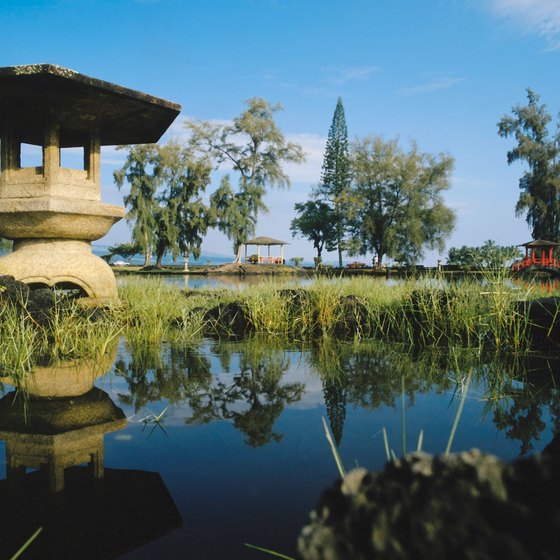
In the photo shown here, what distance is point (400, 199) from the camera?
39.2 meters

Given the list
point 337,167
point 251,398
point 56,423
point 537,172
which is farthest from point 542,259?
point 56,423

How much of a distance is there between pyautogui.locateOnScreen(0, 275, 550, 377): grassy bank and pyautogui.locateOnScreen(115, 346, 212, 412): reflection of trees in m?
0.42

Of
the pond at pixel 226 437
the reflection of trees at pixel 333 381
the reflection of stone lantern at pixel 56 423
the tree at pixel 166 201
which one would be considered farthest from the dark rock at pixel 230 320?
the tree at pixel 166 201

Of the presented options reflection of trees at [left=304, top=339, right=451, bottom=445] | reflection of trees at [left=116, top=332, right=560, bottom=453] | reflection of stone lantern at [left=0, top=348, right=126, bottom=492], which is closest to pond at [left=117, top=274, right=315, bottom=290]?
reflection of trees at [left=304, top=339, right=451, bottom=445]

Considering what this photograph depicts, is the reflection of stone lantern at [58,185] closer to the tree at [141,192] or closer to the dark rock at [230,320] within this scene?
the dark rock at [230,320]

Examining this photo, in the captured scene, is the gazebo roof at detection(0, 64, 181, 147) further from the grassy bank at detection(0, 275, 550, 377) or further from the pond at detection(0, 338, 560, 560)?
the pond at detection(0, 338, 560, 560)

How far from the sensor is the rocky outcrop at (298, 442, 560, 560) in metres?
0.67

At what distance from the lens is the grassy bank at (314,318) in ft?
17.3

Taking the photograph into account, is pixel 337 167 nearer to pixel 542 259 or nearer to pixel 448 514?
pixel 542 259

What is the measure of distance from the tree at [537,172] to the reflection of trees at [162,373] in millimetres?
36681

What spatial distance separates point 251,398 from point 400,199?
1500 inches

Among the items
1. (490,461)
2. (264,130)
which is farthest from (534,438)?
(264,130)

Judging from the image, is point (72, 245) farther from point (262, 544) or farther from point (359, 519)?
point (359, 519)

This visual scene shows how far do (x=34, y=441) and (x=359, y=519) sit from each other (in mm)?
2174
